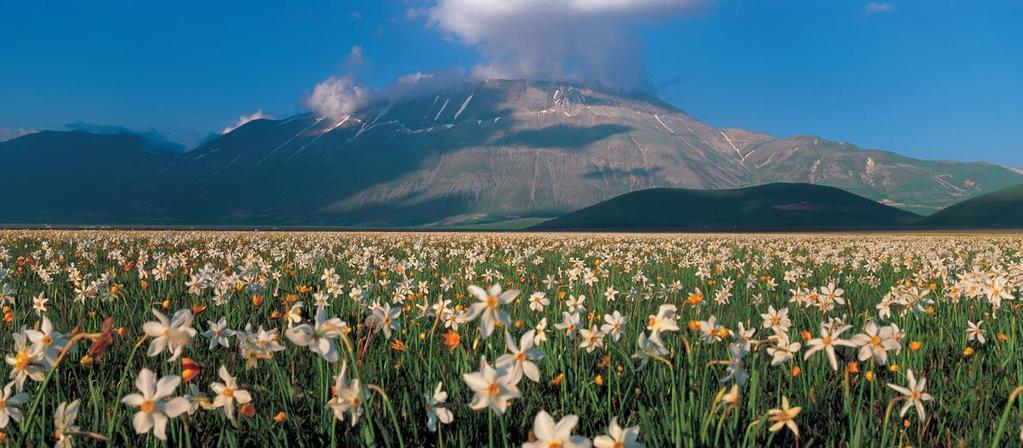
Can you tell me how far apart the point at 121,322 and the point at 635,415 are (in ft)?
17.8

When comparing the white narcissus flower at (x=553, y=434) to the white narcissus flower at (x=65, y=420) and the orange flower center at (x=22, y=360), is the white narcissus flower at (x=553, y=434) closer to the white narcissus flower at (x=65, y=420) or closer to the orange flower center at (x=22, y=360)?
the white narcissus flower at (x=65, y=420)

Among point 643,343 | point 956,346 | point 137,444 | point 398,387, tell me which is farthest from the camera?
point 956,346

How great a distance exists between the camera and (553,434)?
197 cm

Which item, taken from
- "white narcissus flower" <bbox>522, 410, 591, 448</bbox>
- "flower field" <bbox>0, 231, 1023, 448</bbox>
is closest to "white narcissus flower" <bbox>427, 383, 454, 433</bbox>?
"flower field" <bbox>0, 231, 1023, 448</bbox>

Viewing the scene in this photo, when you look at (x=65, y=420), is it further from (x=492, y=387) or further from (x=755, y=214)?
(x=755, y=214)

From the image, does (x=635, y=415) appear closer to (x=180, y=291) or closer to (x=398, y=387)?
(x=398, y=387)

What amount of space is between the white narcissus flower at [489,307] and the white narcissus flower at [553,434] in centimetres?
47

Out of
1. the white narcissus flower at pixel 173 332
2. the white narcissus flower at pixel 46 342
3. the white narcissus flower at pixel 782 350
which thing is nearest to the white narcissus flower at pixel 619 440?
the white narcissus flower at pixel 782 350

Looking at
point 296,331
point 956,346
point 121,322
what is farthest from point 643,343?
point 121,322

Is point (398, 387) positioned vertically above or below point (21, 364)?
below

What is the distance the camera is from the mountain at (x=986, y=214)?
129 meters

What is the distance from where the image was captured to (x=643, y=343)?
3.08 metres

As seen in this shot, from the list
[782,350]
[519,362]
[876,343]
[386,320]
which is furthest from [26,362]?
[876,343]

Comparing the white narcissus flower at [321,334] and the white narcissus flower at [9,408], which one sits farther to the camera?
the white narcissus flower at [9,408]
